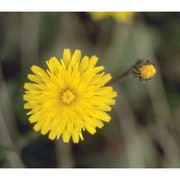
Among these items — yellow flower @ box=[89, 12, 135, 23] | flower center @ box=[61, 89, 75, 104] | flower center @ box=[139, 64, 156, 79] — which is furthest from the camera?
yellow flower @ box=[89, 12, 135, 23]

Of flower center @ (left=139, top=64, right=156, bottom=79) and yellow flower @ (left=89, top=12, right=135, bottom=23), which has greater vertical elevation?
yellow flower @ (left=89, top=12, right=135, bottom=23)

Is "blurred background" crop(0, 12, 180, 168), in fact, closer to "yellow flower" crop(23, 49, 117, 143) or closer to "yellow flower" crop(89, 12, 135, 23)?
"yellow flower" crop(89, 12, 135, 23)

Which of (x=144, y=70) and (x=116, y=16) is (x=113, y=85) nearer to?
(x=116, y=16)

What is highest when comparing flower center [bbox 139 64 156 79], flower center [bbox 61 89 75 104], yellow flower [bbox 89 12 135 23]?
yellow flower [bbox 89 12 135 23]

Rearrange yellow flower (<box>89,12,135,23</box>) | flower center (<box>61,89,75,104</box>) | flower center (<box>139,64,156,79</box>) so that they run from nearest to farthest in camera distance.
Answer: flower center (<box>139,64,156,79</box>) → flower center (<box>61,89,75,104</box>) → yellow flower (<box>89,12,135,23</box>)

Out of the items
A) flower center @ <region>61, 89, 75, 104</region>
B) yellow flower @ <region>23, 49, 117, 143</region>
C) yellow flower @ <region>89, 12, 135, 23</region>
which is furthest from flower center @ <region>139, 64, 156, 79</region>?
yellow flower @ <region>89, 12, 135, 23</region>

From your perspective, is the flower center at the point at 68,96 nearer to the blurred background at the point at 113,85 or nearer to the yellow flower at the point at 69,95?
the yellow flower at the point at 69,95
